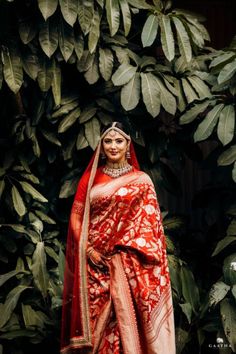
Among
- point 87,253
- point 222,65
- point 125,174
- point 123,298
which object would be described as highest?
point 222,65

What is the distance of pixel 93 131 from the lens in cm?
338

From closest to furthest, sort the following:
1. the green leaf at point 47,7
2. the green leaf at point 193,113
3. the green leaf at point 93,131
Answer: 1. the green leaf at point 47,7
2. the green leaf at point 93,131
3. the green leaf at point 193,113

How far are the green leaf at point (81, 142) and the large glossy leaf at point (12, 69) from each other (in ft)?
1.43

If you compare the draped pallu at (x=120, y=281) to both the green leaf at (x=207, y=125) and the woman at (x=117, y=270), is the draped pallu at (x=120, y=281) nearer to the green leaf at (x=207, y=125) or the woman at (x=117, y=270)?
the woman at (x=117, y=270)

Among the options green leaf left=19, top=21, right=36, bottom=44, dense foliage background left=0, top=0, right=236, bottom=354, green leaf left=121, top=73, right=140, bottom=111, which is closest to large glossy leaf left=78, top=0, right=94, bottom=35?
dense foliage background left=0, top=0, right=236, bottom=354

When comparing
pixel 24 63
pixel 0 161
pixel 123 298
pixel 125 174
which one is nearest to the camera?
pixel 123 298

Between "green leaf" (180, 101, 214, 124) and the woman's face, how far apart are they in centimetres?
79

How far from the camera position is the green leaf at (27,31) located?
3.18 meters

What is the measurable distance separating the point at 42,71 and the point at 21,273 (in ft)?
3.46

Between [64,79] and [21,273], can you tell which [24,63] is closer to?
[64,79]

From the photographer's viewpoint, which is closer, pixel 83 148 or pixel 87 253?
pixel 87 253

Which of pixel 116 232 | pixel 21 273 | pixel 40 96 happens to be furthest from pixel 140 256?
pixel 40 96

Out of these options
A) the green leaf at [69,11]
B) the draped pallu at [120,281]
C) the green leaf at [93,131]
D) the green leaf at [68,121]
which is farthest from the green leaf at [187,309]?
the green leaf at [69,11]

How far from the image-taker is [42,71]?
3.28 metres
